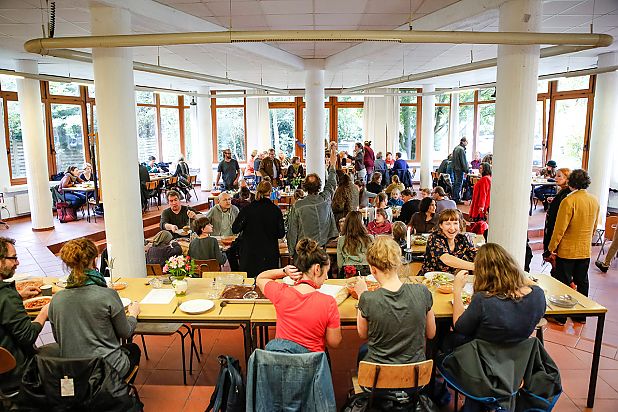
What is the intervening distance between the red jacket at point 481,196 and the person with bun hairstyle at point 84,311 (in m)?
6.46

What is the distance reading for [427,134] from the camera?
14.9 meters

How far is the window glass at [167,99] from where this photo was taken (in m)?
16.8

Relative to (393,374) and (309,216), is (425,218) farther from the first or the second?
(393,374)

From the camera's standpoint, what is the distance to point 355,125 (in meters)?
18.2

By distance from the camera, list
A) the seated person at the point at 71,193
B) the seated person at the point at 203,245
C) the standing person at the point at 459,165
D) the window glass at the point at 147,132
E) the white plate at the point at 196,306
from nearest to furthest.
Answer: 1. the white plate at the point at 196,306
2. the seated person at the point at 203,245
3. the seated person at the point at 71,193
4. the standing person at the point at 459,165
5. the window glass at the point at 147,132

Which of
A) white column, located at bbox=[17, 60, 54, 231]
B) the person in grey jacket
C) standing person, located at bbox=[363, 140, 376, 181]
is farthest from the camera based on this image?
standing person, located at bbox=[363, 140, 376, 181]

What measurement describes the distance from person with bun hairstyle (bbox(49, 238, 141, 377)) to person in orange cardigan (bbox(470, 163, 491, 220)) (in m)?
6.46

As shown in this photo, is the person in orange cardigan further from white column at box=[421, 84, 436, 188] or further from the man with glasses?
white column at box=[421, 84, 436, 188]

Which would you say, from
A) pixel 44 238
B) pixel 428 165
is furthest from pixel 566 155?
pixel 44 238

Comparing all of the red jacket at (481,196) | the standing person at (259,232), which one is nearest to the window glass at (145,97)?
the red jacket at (481,196)

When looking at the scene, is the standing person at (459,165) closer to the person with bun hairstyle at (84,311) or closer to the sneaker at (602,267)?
the sneaker at (602,267)

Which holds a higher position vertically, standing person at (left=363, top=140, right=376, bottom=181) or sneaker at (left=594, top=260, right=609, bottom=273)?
standing person at (left=363, top=140, right=376, bottom=181)

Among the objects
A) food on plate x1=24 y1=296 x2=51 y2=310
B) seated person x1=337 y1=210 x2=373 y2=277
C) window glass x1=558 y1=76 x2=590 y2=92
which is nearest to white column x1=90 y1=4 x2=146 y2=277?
food on plate x1=24 y1=296 x2=51 y2=310

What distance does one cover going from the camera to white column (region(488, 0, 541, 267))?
15.9ft
